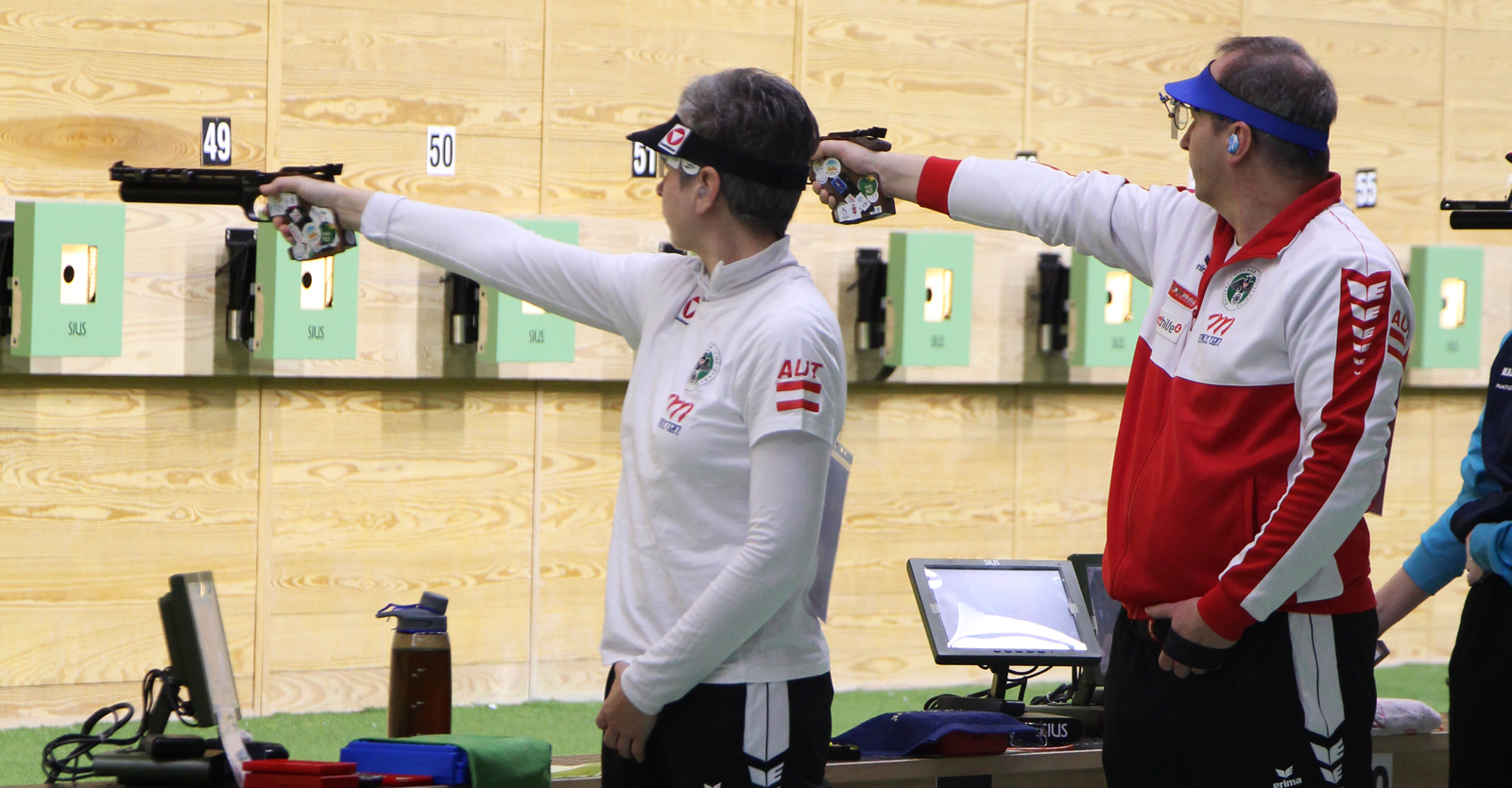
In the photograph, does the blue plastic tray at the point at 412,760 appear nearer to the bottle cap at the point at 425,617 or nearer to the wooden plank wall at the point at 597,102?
the bottle cap at the point at 425,617

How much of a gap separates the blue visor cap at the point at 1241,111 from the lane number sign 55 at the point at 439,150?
98.9 inches

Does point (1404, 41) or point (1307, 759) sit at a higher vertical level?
point (1404, 41)

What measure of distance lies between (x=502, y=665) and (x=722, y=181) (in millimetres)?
2729

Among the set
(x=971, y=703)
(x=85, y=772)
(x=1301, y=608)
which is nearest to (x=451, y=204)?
(x=971, y=703)

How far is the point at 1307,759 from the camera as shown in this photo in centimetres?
186

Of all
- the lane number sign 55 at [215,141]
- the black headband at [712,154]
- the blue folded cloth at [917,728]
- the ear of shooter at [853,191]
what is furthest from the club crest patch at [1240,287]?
the lane number sign 55 at [215,141]

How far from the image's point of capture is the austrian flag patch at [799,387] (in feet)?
5.38

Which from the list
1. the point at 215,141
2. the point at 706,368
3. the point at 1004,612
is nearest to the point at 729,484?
the point at 706,368

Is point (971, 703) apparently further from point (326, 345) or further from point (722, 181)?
point (326, 345)

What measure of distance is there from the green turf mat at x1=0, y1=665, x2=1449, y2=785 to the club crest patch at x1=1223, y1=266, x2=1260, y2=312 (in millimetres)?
1833

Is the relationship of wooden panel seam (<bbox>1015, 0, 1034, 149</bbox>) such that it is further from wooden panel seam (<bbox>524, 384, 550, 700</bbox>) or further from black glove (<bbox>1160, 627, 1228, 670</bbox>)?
black glove (<bbox>1160, 627, 1228, 670</bbox>)

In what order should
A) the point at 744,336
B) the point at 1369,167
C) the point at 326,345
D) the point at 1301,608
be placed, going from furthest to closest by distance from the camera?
1. the point at 1369,167
2. the point at 326,345
3. the point at 1301,608
4. the point at 744,336

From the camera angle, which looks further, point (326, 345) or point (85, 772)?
point (326, 345)

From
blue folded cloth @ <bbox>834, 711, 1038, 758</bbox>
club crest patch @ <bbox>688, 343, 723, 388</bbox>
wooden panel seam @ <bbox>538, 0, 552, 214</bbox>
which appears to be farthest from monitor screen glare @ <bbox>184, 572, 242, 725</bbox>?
wooden panel seam @ <bbox>538, 0, 552, 214</bbox>
